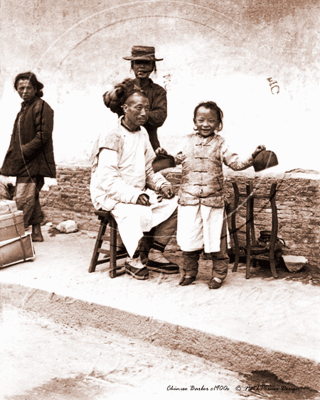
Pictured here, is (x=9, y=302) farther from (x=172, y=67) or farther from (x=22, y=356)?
(x=172, y=67)

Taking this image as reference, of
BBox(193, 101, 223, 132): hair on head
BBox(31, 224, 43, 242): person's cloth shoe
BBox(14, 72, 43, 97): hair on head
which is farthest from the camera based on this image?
BBox(31, 224, 43, 242): person's cloth shoe

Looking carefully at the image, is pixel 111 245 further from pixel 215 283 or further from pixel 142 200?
pixel 215 283

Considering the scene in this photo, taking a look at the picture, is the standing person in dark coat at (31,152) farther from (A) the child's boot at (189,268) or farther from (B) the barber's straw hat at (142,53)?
(A) the child's boot at (189,268)

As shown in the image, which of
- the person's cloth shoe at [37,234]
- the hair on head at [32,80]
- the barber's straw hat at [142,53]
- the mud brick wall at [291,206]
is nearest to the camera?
the barber's straw hat at [142,53]

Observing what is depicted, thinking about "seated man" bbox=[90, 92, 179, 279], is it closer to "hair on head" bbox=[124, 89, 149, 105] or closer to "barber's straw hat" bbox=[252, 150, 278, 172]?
"hair on head" bbox=[124, 89, 149, 105]

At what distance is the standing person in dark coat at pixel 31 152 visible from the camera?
6.27 metres

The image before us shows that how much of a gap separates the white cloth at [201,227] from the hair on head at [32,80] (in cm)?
274

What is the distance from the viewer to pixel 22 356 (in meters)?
3.77

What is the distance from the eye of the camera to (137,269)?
16.0ft

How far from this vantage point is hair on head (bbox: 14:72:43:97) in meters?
6.10

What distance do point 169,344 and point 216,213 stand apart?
1.16m

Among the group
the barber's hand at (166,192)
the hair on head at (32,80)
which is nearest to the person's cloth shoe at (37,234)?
the hair on head at (32,80)

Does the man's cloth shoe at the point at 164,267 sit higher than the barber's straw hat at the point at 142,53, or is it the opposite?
the barber's straw hat at the point at 142,53

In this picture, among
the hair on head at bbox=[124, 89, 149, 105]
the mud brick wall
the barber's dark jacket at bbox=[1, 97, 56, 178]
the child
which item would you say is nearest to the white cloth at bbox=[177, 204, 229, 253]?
the child
